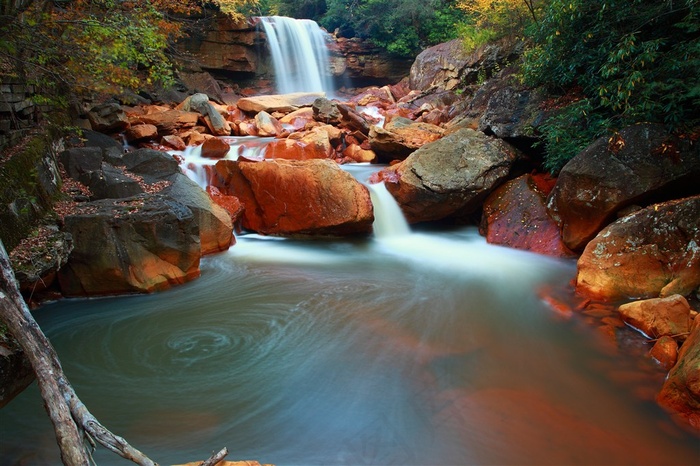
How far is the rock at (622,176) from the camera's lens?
19.9 ft

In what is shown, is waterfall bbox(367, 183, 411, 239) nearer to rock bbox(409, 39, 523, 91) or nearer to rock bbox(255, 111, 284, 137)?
rock bbox(255, 111, 284, 137)

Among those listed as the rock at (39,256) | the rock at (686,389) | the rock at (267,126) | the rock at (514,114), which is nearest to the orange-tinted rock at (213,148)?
the rock at (267,126)

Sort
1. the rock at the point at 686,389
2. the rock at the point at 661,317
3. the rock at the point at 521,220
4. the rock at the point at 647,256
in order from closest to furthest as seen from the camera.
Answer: the rock at the point at 686,389
the rock at the point at 661,317
the rock at the point at 647,256
the rock at the point at 521,220

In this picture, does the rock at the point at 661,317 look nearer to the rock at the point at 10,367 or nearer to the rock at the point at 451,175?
the rock at the point at 451,175

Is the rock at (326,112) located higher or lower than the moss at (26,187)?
higher

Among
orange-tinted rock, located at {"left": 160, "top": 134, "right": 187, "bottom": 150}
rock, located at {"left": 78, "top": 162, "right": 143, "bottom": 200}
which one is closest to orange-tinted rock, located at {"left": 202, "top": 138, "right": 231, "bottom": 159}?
orange-tinted rock, located at {"left": 160, "top": 134, "right": 187, "bottom": 150}

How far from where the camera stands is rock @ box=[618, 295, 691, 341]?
443 cm

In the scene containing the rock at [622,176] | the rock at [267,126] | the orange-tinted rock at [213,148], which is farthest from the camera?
the rock at [267,126]

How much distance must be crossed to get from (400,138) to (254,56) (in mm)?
12536

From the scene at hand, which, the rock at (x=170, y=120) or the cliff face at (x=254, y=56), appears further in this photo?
the cliff face at (x=254, y=56)

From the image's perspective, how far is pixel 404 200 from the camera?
29.1 feet

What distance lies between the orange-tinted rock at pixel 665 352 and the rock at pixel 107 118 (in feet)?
36.6

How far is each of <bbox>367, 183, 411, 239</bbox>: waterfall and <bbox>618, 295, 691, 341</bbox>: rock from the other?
182 inches

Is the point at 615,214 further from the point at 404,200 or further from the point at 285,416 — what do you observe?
the point at 285,416
